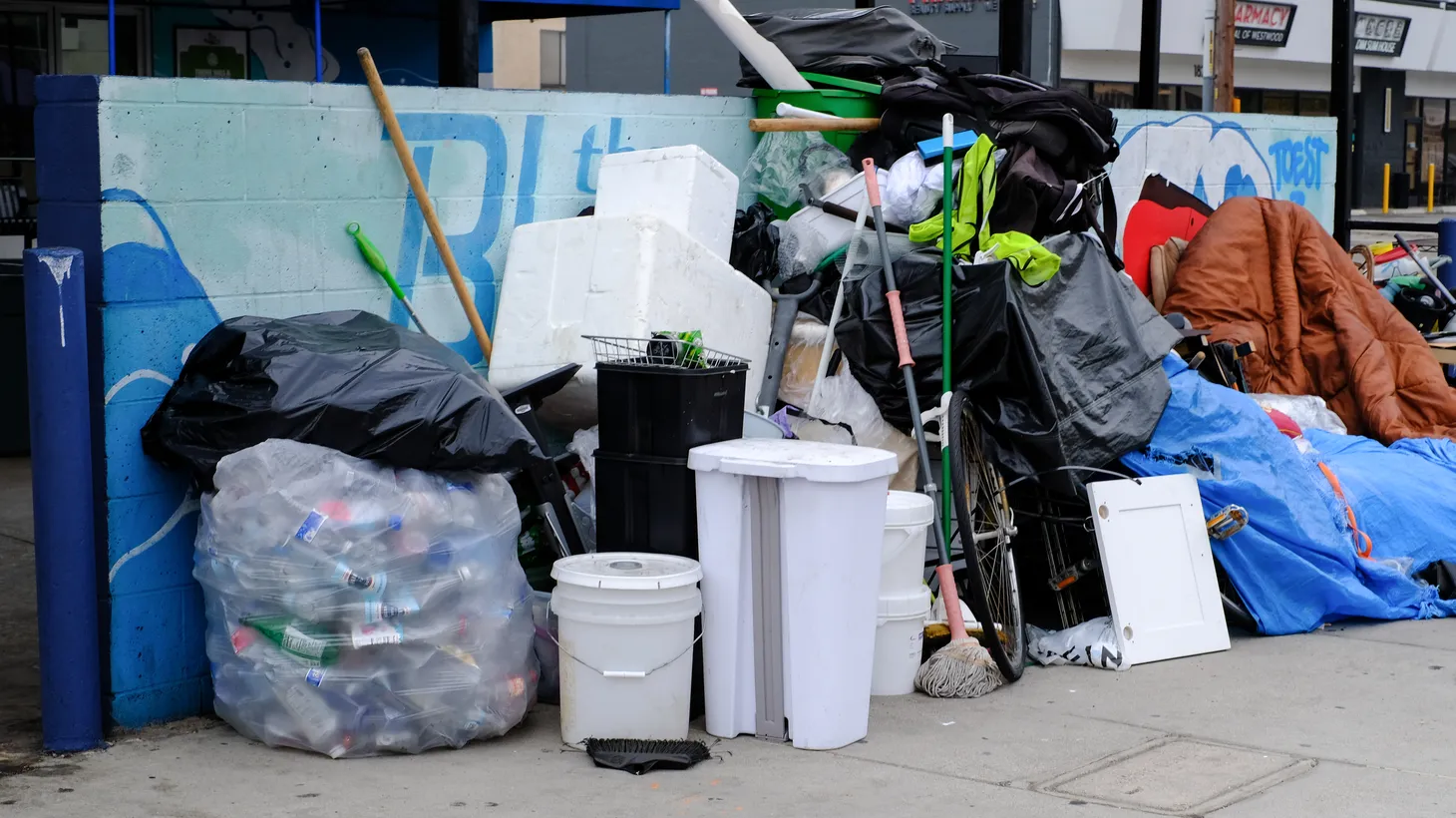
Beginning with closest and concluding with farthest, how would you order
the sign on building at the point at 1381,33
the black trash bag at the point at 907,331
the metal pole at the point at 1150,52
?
the black trash bag at the point at 907,331 < the metal pole at the point at 1150,52 < the sign on building at the point at 1381,33

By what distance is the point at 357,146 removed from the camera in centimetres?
572

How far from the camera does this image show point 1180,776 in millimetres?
4785

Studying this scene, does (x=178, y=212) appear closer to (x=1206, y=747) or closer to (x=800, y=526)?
(x=800, y=526)

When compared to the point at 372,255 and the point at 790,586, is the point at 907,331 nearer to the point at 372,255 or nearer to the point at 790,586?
the point at 790,586

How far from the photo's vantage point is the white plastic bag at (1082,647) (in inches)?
→ 240

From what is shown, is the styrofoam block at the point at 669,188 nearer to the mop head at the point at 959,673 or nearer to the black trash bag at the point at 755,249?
the black trash bag at the point at 755,249

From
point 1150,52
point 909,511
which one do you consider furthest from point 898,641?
point 1150,52

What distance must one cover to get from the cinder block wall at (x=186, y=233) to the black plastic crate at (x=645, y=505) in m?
1.11

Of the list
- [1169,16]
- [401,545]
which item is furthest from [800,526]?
[1169,16]

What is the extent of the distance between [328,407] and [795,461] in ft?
4.56

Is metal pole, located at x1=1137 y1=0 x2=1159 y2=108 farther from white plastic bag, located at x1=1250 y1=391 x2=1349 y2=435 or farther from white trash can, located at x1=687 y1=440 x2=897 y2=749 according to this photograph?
white trash can, located at x1=687 y1=440 x2=897 y2=749

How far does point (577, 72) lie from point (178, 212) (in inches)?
1064

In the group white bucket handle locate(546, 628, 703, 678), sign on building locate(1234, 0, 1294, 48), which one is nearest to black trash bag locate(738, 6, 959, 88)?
white bucket handle locate(546, 628, 703, 678)

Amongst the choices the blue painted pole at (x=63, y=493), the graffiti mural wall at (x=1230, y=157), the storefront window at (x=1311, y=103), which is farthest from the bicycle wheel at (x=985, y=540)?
the storefront window at (x=1311, y=103)
